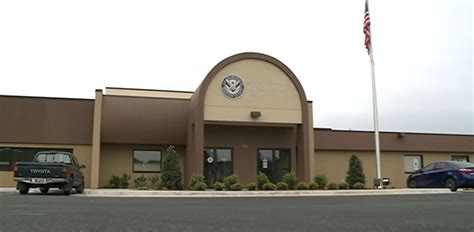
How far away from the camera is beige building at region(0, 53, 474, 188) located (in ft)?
85.7

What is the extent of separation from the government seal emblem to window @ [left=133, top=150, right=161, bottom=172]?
5.50 metres

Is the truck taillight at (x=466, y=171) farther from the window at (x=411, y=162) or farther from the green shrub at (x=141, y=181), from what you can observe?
the green shrub at (x=141, y=181)

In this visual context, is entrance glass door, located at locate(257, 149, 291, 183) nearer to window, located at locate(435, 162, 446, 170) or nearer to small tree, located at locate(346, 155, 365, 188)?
small tree, located at locate(346, 155, 365, 188)

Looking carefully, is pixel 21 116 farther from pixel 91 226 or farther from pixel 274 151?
pixel 91 226

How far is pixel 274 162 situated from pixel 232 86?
544 cm

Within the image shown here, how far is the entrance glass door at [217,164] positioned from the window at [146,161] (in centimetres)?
278

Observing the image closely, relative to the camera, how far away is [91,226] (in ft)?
23.5

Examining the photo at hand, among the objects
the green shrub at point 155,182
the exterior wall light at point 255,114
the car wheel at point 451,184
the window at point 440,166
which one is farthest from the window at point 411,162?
the green shrub at point 155,182

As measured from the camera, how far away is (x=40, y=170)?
18.7 metres

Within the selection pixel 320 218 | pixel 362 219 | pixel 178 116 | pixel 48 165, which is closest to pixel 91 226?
pixel 320 218

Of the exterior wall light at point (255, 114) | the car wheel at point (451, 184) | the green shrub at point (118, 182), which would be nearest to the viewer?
the car wheel at point (451, 184)

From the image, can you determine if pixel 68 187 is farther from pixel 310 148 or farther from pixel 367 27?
pixel 367 27

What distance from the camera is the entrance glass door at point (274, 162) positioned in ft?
94.7

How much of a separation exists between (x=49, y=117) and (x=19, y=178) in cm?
855
